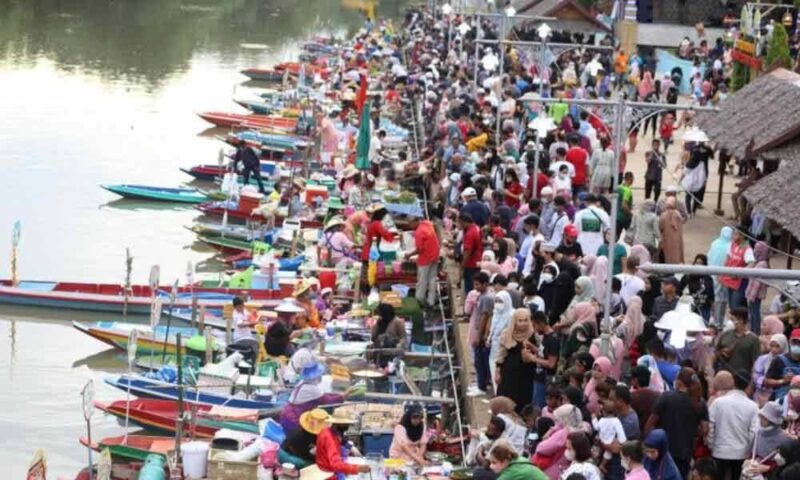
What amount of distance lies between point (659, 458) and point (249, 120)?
2935 centimetres

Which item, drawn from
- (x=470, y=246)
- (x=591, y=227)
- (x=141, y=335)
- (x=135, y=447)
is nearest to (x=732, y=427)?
(x=135, y=447)

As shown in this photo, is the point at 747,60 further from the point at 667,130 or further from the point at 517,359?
the point at 517,359

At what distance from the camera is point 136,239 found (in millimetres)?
30578

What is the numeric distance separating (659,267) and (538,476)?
163 cm

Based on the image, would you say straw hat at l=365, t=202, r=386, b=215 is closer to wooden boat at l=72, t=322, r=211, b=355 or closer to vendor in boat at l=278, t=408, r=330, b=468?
wooden boat at l=72, t=322, r=211, b=355

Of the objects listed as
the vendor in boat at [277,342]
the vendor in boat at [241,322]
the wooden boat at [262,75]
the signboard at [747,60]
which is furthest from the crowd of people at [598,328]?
the wooden boat at [262,75]

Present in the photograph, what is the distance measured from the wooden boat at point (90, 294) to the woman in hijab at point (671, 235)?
5.91 metres

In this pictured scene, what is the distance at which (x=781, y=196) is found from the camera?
65.6 ft

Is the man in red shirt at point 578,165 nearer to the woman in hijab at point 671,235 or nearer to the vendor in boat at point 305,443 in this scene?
the woman in hijab at point 671,235

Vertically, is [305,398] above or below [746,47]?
below

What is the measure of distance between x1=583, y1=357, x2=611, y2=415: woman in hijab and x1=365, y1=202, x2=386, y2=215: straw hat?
9070 millimetres

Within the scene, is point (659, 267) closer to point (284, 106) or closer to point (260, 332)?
point (260, 332)

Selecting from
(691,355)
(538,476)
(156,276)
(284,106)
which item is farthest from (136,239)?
(538,476)

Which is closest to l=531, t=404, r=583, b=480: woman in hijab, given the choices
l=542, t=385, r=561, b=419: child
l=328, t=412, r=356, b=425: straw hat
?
l=542, t=385, r=561, b=419: child
